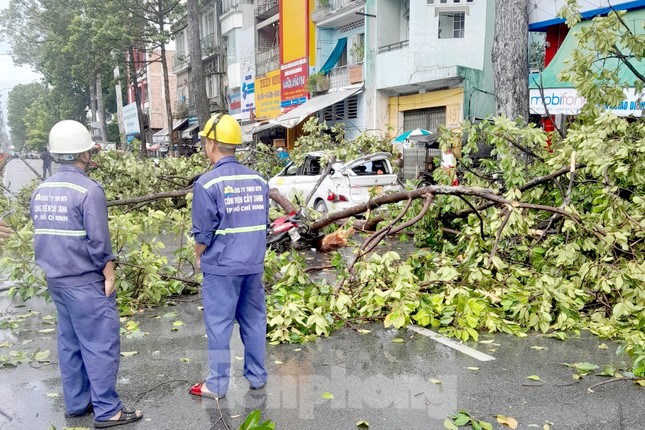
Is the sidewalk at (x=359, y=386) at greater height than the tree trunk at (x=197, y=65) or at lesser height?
lesser

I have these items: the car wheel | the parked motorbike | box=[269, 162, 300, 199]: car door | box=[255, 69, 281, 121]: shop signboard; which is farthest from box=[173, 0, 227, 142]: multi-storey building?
the parked motorbike

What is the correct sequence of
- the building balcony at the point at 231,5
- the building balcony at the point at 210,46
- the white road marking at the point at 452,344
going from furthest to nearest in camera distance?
1. the building balcony at the point at 210,46
2. the building balcony at the point at 231,5
3. the white road marking at the point at 452,344

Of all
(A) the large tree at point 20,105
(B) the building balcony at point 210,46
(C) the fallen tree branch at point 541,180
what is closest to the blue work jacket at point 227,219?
(C) the fallen tree branch at point 541,180

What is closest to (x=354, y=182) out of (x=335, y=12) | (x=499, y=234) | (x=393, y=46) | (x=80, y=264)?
(x=499, y=234)

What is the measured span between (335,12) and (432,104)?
266 inches

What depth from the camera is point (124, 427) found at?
11.9ft

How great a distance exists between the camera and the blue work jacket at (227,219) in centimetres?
376

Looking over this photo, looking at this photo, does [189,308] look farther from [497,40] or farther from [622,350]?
[497,40]

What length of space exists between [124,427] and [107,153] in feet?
31.5

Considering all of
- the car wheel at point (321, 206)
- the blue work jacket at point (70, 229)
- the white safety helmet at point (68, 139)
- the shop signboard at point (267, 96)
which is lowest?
the car wheel at point (321, 206)

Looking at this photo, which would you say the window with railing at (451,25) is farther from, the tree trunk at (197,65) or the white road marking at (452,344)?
the white road marking at (452,344)

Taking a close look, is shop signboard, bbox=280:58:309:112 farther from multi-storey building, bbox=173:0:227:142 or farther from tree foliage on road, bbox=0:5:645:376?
tree foliage on road, bbox=0:5:645:376

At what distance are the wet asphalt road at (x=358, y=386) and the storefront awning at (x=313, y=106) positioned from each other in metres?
18.8

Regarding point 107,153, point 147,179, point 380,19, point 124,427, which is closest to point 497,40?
point 147,179
